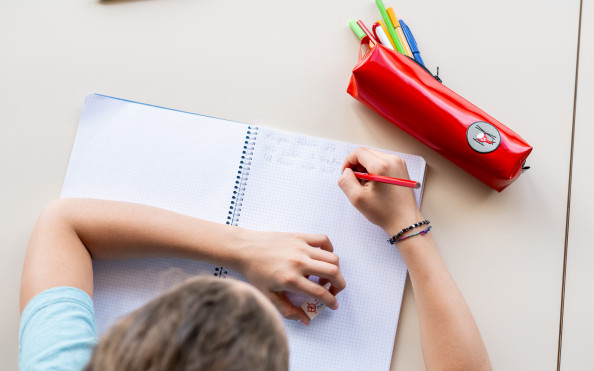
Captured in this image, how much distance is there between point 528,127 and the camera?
2.63ft

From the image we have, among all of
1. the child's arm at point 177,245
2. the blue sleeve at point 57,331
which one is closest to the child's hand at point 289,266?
the child's arm at point 177,245

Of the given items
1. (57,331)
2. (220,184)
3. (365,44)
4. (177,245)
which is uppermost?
(365,44)

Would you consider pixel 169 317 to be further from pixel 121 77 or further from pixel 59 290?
pixel 121 77

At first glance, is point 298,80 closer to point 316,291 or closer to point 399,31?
point 399,31

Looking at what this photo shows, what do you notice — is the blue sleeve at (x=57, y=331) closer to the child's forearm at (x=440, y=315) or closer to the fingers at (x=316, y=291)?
the fingers at (x=316, y=291)

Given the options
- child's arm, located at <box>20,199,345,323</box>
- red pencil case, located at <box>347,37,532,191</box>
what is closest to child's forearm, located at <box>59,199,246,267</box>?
child's arm, located at <box>20,199,345,323</box>

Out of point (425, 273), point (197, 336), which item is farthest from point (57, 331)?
point (425, 273)

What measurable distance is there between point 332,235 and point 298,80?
26 cm

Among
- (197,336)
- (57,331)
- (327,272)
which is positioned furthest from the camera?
(327,272)

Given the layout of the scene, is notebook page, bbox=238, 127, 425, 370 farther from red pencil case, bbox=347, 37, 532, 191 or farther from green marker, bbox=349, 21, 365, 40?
green marker, bbox=349, 21, 365, 40

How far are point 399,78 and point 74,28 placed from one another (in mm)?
542

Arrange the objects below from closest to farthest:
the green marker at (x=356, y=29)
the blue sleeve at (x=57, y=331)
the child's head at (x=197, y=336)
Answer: the child's head at (x=197, y=336)
the blue sleeve at (x=57, y=331)
the green marker at (x=356, y=29)

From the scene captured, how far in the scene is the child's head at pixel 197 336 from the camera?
0.44 metres

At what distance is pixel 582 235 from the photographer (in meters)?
0.79
